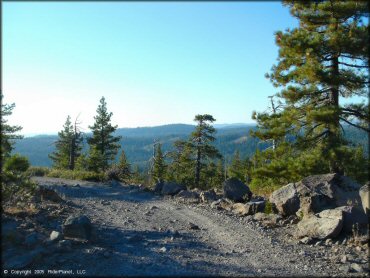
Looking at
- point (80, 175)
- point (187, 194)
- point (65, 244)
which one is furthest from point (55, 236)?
point (80, 175)

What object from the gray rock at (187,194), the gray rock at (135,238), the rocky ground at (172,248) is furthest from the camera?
the gray rock at (187,194)

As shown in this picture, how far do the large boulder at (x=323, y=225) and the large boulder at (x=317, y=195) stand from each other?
0.94 metres

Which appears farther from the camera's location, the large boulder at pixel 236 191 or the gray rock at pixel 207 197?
the gray rock at pixel 207 197

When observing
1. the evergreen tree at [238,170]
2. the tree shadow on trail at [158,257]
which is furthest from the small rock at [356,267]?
the evergreen tree at [238,170]

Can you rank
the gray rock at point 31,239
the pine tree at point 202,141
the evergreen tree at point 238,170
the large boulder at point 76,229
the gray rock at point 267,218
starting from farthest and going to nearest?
the evergreen tree at point 238,170
the pine tree at point 202,141
the gray rock at point 267,218
the large boulder at point 76,229
the gray rock at point 31,239

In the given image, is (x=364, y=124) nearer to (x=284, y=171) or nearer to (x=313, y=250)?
(x=284, y=171)

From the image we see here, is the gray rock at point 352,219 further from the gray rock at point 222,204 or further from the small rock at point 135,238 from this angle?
the small rock at point 135,238

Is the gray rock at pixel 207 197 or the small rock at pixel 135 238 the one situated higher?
the gray rock at pixel 207 197

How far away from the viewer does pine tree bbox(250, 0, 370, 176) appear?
11641mm

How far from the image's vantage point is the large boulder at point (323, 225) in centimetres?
950

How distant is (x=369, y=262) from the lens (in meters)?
8.00

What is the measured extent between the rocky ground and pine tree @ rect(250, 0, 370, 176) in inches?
127

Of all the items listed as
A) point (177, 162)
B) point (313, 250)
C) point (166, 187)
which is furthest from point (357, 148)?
point (177, 162)

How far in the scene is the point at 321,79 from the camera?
12.0 meters
